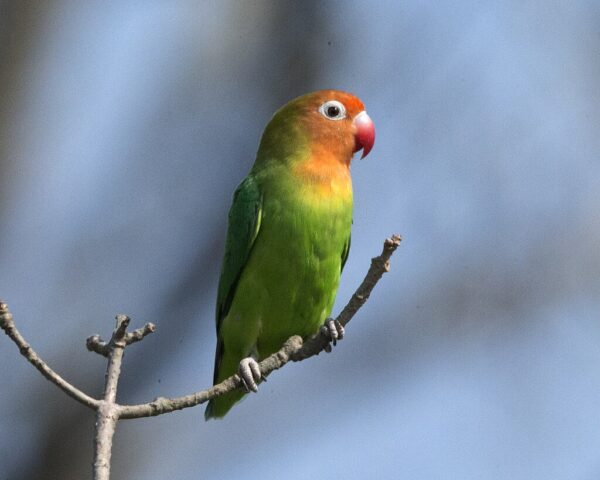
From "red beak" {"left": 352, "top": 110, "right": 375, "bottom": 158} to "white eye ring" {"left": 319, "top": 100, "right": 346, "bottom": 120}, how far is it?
0.27 feet

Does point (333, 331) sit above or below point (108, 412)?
above

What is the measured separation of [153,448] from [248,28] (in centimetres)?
364

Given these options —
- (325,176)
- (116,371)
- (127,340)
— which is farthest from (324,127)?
(116,371)

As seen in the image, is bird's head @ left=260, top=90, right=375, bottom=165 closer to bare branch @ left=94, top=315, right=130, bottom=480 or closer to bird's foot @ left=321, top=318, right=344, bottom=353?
bird's foot @ left=321, top=318, right=344, bottom=353

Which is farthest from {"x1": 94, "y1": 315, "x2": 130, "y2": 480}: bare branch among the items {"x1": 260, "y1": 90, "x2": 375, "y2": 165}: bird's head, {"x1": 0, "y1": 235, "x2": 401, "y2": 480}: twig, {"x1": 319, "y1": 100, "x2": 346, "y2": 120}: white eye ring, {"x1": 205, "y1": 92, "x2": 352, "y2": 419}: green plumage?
{"x1": 319, "y1": 100, "x2": 346, "y2": 120}: white eye ring

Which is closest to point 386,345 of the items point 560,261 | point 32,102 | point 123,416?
point 560,261

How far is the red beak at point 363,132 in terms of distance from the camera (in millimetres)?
5233

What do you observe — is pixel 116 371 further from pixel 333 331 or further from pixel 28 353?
pixel 333 331

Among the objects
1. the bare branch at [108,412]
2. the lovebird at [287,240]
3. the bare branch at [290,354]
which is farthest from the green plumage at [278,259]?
the bare branch at [108,412]

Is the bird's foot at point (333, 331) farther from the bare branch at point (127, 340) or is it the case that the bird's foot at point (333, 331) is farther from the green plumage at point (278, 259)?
the bare branch at point (127, 340)

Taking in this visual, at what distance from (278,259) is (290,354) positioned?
3.47 ft

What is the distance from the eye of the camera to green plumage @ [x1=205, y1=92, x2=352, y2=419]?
15.4ft

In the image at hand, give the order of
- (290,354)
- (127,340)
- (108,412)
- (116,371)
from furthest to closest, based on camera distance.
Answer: (290,354), (127,340), (116,371), (108,412)

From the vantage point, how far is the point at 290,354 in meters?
3.71
